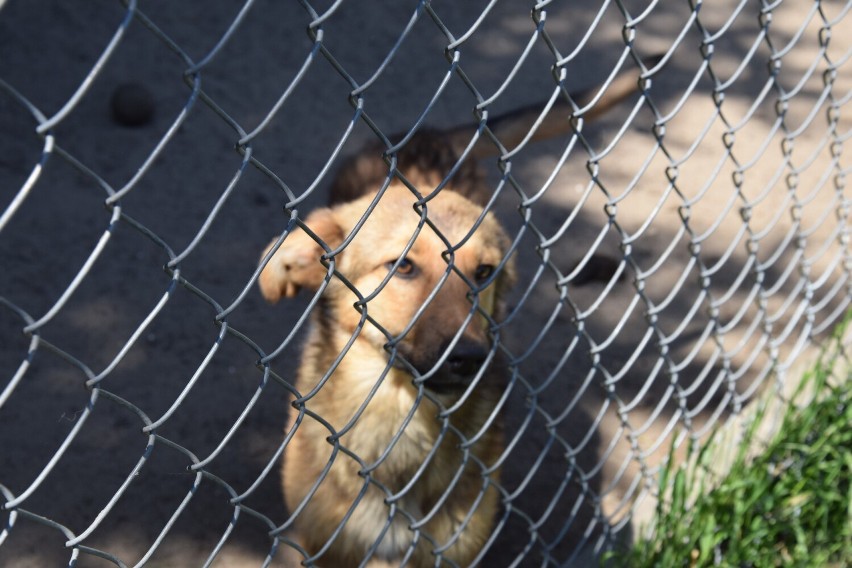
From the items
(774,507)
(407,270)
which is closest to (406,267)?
(407,270)

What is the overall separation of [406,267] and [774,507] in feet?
3.84

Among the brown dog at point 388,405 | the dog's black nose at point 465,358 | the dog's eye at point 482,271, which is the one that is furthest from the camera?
the dog's eye at point 482,271

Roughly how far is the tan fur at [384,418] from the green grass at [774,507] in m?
0.48

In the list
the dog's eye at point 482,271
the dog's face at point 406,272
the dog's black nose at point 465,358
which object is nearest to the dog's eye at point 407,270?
the dog's face at point 406,272

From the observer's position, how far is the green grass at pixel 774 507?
88.4 inches

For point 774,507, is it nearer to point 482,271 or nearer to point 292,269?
point 482,271

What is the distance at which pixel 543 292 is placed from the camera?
3600 millimetres

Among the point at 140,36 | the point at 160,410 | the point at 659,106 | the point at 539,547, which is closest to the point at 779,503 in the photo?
the point at 539,547

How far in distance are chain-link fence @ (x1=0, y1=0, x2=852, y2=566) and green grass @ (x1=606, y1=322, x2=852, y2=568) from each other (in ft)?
0.61

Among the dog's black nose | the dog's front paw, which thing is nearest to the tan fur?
the dog's front paw

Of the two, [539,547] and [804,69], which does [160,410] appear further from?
[804,69]

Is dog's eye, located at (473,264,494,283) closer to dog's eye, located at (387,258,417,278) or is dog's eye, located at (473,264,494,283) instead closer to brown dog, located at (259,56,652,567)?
brown dog, located at (259,56,652,567)

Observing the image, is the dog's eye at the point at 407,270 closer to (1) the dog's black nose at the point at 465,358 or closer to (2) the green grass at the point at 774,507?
(1) the dog's black nose at the point at 465,358

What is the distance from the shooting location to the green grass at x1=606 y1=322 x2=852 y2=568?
7.36 ft
